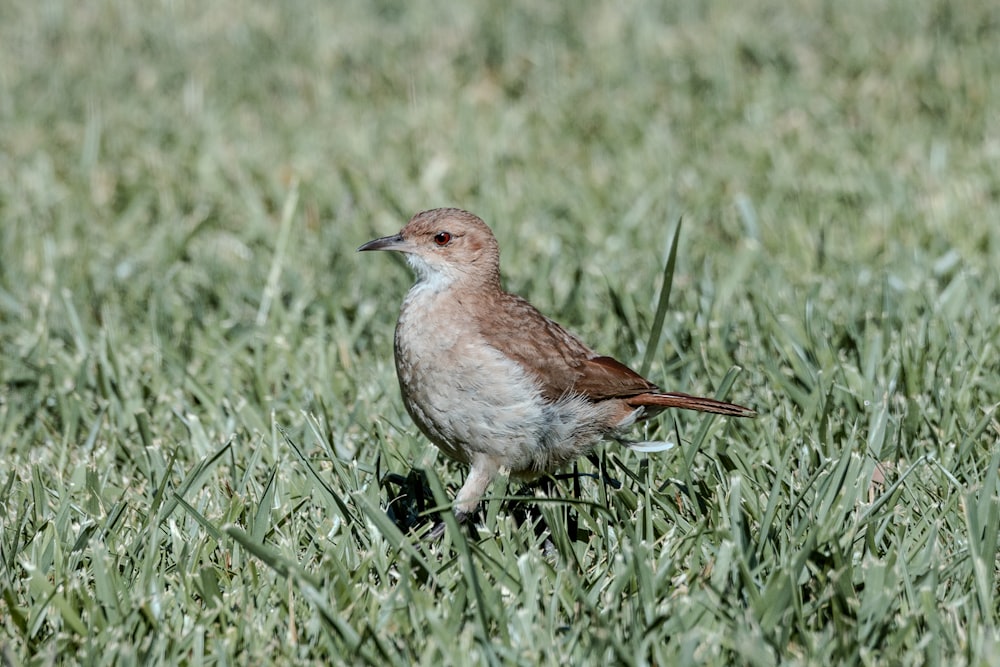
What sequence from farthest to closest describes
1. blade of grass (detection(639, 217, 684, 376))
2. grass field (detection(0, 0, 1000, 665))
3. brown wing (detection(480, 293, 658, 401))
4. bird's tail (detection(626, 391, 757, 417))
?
1. blade of grass (detection(639, 217, 684, 376))
2. brown wing (detection(480, 293, 658, 401))
3. bird's tail (detection(626, 391, 757, 417))
4. grass field (detection(0, 0, 1000, 665))

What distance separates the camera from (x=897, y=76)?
8.13 m

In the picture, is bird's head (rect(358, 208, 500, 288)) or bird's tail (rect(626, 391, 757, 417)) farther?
bird's head (rect(358, 208, 500, 288))

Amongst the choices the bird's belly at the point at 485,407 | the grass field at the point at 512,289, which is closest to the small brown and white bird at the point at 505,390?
the bird's belly at the point at 485,407

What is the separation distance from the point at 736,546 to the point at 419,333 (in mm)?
1247

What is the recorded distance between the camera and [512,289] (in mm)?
6078

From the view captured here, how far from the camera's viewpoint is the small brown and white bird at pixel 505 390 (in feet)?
13.2

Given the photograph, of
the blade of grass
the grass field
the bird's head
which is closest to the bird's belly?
the grass field

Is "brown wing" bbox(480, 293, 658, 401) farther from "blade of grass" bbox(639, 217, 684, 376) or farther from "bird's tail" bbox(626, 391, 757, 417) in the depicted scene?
"blade of grass" bbox(639, 217, 684, 376)

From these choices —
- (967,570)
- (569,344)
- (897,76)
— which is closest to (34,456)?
(569,344)

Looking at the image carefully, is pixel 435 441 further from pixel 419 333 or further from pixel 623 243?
pixel 623 243

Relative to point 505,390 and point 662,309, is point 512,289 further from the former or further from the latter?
point 505,390

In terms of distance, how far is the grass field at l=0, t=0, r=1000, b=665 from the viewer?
3324 mm

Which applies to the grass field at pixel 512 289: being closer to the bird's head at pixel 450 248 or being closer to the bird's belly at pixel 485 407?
the bird's belly at pixel 485 407

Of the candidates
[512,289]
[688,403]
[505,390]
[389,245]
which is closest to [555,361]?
[505,390]
